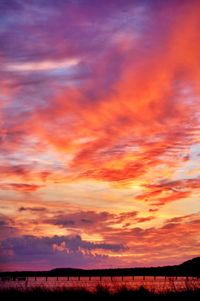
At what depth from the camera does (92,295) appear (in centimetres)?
3338

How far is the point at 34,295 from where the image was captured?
33.8 m

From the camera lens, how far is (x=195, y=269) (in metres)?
183

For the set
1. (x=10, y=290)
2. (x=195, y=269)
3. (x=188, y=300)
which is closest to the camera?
(x=188, y=300)

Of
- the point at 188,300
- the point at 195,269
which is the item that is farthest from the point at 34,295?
the point at 195,269

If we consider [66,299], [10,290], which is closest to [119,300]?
[66,299]

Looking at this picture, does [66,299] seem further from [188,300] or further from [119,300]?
[188,300]

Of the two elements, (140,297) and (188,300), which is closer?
(188,300)

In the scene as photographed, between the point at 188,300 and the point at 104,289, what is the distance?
22.3ft

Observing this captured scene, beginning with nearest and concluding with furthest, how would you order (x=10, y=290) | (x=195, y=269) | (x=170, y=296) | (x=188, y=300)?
(x=188, y=300), (x=170, y=296), (x=10, y=290), (x=195, y=269)

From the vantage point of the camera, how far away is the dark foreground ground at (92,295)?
31.9 meters

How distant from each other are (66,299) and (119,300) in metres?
3.74

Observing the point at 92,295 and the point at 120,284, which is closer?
the point at 92,295

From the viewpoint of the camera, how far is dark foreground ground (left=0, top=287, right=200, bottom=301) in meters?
31.9

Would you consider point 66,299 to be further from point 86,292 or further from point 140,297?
point 140,297
